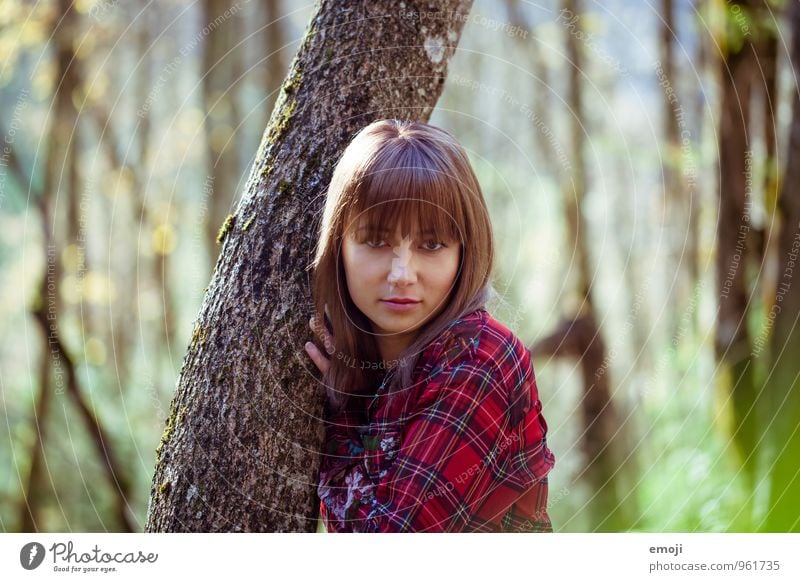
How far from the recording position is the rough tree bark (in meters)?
1.40

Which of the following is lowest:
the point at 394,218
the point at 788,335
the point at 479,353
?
the point at 788,335

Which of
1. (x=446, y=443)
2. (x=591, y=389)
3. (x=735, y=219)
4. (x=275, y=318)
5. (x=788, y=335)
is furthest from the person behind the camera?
(x=591, y=389)

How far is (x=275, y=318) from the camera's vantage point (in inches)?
55.8

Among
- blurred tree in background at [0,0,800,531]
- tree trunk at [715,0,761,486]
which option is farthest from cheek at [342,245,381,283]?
tree trunk at [715,0,761,486]

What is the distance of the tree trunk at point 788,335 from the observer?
99.4 inches

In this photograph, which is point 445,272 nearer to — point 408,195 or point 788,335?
point 408,195

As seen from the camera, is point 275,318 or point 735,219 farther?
point 735,219

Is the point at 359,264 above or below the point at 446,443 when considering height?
above

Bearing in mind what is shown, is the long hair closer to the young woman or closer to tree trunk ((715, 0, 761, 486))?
the young woman

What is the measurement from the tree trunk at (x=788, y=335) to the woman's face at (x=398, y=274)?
1515mm

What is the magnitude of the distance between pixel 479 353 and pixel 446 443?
16 cm

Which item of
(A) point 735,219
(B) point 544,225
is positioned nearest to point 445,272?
(A) point 735,219

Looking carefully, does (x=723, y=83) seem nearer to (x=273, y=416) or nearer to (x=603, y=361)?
(x=603, y=361)

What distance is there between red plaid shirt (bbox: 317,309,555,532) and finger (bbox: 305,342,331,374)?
98 millimetres
